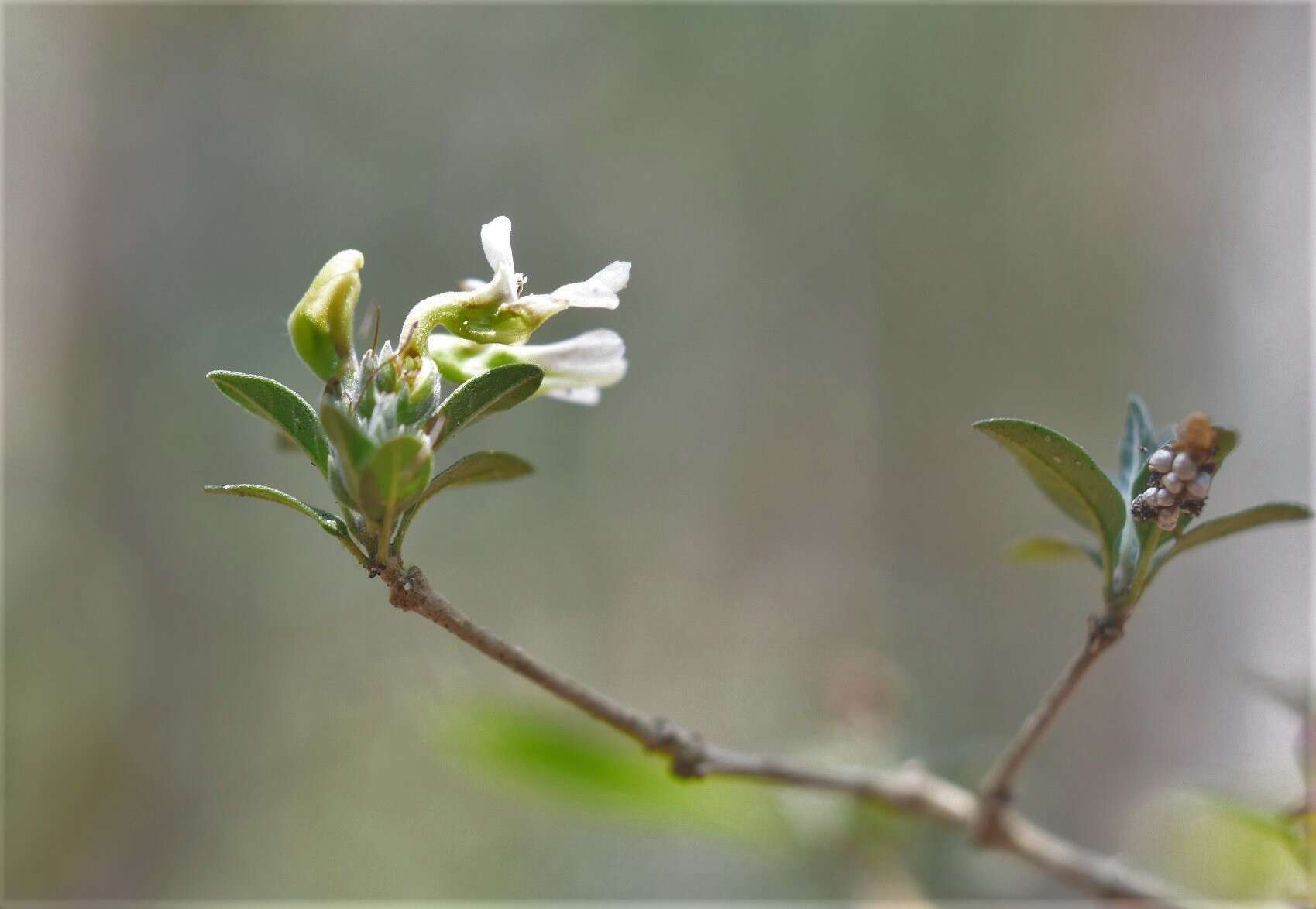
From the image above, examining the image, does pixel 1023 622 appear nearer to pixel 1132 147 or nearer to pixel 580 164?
pixel 1132 147

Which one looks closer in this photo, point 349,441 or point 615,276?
point 349,441

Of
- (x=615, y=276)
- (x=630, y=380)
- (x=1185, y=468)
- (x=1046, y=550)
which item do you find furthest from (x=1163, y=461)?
(x=630, y=380)

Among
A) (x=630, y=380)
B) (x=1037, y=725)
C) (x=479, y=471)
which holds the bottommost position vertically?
(x=1037, y=725)

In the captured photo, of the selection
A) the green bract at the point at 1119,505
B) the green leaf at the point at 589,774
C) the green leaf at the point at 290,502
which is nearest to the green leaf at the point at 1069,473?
the green bract at the point at 1119,505

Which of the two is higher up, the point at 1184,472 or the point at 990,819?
the point at 1184,472

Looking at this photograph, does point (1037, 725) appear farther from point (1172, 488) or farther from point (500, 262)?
point (500, 262)

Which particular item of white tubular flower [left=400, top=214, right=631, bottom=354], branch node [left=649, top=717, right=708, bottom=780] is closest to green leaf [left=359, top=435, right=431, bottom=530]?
white tubular flower [left=400, top=214, right=631, bottom=354]

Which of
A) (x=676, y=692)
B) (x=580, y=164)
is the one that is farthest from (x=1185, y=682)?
(x=580, y=164)

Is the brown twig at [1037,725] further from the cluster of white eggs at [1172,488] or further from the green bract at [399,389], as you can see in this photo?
the green bract at [399,389]
